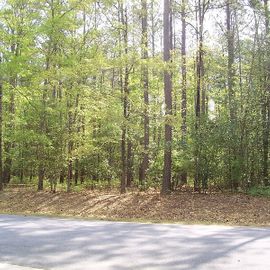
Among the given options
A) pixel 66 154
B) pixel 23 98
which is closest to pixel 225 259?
pixel 66 154

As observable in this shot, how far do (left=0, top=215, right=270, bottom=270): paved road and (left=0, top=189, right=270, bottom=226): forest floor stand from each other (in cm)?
308

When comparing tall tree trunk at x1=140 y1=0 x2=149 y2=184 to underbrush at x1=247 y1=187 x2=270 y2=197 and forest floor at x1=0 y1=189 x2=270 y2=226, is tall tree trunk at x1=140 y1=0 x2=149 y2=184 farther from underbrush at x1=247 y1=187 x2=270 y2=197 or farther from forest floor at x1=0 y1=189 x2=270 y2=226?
underbrush at x1=247 y1=187 x2=270 y2=197

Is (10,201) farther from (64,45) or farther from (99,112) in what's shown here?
(64,45)

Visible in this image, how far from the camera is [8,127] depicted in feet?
75.0

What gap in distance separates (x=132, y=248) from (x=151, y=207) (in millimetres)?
7919

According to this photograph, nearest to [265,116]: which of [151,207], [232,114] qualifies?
[232,114]

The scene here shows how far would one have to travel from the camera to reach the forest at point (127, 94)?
1761cm

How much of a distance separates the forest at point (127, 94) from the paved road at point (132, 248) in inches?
310

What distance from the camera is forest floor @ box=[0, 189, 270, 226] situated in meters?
13.3

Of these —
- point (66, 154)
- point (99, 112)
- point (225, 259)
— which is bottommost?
point (225, 259)

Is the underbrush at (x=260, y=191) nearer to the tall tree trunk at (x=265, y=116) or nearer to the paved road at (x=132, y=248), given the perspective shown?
the tall tree trunk at (x=265, y=116)

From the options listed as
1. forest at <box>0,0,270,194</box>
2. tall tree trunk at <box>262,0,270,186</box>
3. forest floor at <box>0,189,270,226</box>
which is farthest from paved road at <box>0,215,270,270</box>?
tall tree trunk at <box>262,0,270,186</box>

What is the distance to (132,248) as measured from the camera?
7.44 meters

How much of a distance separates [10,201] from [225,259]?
47.2 feet
